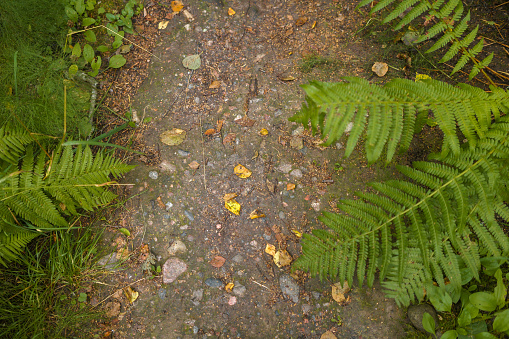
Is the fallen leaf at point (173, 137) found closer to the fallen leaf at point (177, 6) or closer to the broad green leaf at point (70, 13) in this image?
the fallen leaf at point (177, 6)

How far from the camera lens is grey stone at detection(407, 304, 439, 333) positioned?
6.70 feet

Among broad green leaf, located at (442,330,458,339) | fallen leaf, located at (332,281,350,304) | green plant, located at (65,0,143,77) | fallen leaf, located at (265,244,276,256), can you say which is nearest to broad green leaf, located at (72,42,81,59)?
green plant, located at (65,0,143,77)

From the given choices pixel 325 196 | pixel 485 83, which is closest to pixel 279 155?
pixel 325 196

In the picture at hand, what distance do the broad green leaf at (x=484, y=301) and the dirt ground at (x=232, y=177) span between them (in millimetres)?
471

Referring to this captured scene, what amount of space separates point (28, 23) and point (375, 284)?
142 inches

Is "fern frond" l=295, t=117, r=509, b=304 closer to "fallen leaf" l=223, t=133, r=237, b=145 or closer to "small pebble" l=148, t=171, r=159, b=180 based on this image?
"fallen leaf" l=223, t=133, r=237, b=145

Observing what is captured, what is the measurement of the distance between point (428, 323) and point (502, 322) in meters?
0.42

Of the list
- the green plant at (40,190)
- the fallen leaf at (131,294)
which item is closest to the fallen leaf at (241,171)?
the green plant at (40,190)

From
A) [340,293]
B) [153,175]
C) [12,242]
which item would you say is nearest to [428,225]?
[340,293]

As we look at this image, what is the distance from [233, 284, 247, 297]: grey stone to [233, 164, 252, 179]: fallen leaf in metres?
0.81

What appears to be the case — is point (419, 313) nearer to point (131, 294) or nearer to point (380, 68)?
point (380, 68)

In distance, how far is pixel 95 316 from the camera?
7.22ft

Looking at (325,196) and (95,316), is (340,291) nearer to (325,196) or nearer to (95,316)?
(325,196)

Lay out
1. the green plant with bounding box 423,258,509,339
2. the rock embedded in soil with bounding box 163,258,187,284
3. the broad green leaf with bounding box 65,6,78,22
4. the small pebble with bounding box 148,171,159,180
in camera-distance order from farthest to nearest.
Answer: the broad green leaf with bounding box 65,6,78,22 → the small pebble with bounding box 148,171,159,180 → the rock embedded in soil with bounding box 163,258,187,284 → the green plant with bounding box 423,258,509,339
